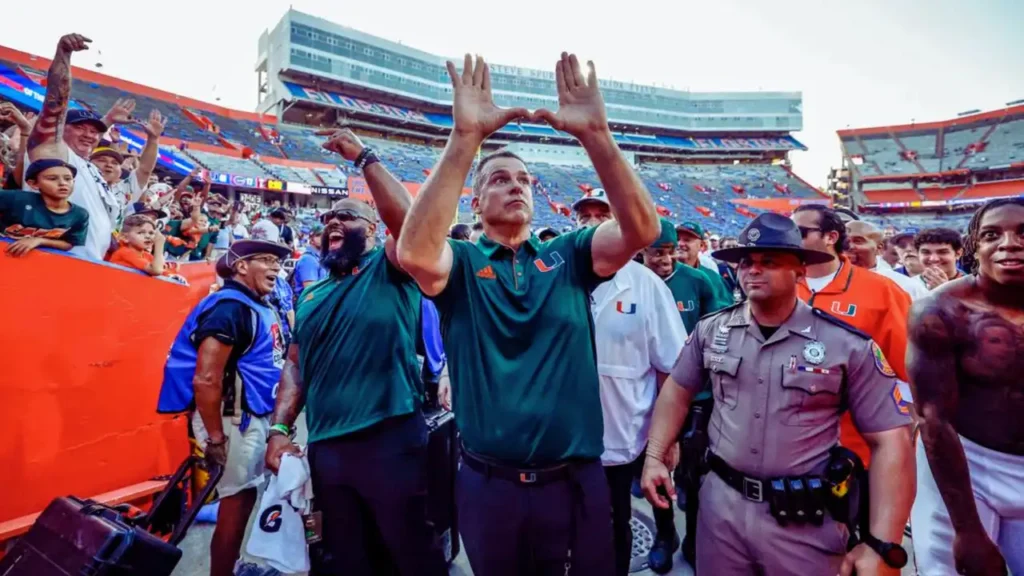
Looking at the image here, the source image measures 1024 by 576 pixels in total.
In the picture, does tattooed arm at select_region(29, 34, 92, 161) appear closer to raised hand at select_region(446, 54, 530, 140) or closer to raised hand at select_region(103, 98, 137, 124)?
raised hand at select_region(103, 98, 137, 124)

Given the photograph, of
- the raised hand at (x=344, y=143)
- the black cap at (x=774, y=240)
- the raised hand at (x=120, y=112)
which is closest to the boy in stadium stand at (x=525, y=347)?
the black cap at (x=774, y=240)

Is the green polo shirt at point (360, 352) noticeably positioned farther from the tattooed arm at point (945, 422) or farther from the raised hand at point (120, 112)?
the raised hand at point (120, 112)

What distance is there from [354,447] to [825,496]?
2053 mm

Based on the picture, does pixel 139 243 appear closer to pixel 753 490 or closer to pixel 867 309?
pixel 753 490

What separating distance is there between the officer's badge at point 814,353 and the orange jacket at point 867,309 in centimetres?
88

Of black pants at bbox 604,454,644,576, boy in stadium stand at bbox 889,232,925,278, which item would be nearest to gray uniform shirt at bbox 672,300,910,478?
black pants at bbox 604,454,644,576

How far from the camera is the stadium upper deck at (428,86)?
1892 inches

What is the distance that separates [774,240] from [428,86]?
59016mm

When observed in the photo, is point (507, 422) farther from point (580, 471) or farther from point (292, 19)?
point (292, 19)

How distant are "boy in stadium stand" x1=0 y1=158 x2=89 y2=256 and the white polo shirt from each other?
333 centimetres

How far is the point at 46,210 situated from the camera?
318cm

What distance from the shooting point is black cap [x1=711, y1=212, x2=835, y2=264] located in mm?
2049

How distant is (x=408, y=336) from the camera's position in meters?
2.57

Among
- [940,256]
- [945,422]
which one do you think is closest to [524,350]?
[945,422]
